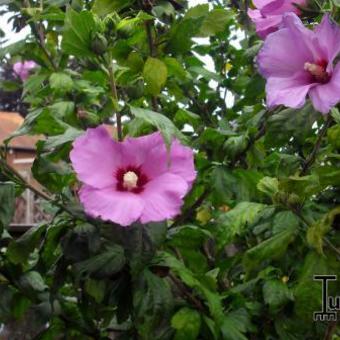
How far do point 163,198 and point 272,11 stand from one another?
0.43 meters

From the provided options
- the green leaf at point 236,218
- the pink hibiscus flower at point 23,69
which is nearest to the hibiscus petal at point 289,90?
the green leaf at point 236,218

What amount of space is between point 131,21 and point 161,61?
0.16 m

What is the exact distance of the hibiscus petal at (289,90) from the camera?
1.02 m

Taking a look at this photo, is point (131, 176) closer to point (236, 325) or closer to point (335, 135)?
point (335, 135)

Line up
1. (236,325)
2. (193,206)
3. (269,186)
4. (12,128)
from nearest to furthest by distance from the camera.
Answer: (269,186), (236,325), (193,206), (12,128)

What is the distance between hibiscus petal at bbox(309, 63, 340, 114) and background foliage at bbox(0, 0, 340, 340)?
138 mm

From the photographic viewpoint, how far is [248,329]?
1.51m

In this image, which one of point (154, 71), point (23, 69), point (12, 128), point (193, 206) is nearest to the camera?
point (154, 71)

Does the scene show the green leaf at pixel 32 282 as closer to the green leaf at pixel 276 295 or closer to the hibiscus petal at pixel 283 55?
the green leaf at pixel 276 295

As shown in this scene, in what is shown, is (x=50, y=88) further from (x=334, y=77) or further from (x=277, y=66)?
(x=334, y=77)

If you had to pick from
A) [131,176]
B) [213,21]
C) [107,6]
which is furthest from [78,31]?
[213,21]

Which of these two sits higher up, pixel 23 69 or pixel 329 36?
pixel 329 36

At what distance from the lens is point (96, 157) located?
3.69ft

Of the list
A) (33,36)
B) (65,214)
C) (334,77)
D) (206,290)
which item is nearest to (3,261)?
(65,214)
